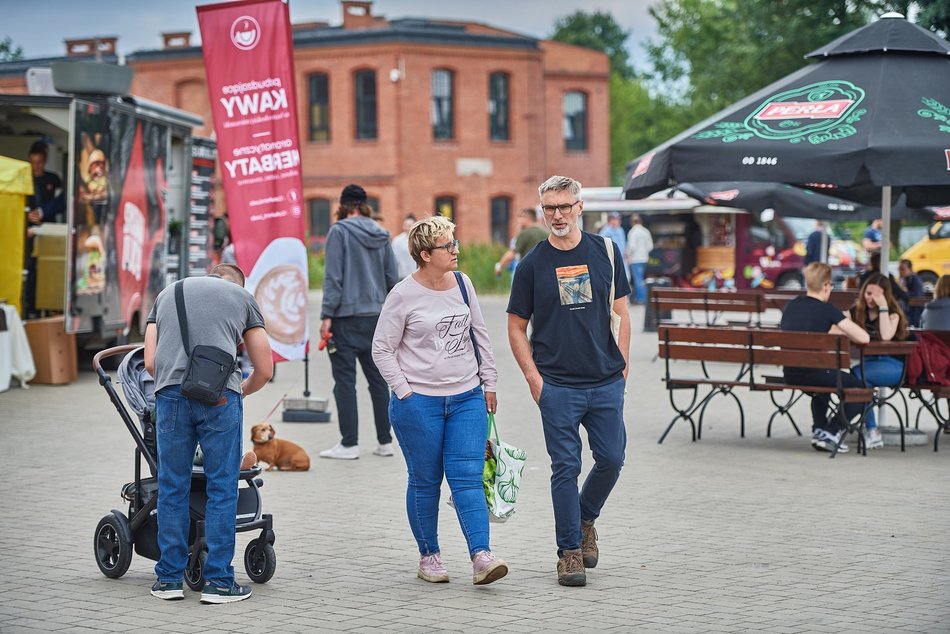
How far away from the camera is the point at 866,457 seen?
10.1 m

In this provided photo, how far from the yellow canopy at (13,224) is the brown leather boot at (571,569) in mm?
9557

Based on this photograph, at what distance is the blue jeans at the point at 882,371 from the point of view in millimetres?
10281

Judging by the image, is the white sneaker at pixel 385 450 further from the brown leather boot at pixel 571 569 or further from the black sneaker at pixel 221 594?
the black sneaker at pixel 221 594

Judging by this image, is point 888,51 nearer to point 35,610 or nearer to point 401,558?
point 401,558

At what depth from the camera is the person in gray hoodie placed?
32.1 feet

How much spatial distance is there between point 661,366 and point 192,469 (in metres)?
11.3

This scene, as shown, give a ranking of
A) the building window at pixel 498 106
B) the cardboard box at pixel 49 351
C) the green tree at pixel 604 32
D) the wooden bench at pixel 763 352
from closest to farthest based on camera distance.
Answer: the wooden bench at pixel 763 352
the cardboard box at pixel 49 351
the building window at pixel 498 106
the green tree at pixel 604 32

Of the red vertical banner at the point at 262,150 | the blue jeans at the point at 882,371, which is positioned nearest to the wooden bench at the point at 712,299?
the blue jeans at the point at 882,371

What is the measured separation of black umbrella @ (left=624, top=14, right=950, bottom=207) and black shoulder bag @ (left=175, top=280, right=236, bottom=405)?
16.3 ft

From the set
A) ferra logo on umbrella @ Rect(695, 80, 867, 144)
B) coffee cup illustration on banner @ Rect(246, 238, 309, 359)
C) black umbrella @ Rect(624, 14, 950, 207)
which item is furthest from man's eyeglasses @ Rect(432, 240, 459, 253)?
coffee cup illustration on banner @ Rect(246, 238, 309, 359)

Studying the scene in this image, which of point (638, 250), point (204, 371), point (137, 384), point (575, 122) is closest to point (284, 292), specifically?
point (137, 384)

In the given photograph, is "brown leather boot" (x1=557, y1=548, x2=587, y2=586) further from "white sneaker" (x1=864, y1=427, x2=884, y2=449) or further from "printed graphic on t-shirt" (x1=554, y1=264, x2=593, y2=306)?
"white sneaker" (x1=864, y1=427, x2=884, y2=449)

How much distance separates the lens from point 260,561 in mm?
6344

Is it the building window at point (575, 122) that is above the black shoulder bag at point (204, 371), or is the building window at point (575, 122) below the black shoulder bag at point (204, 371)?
above
